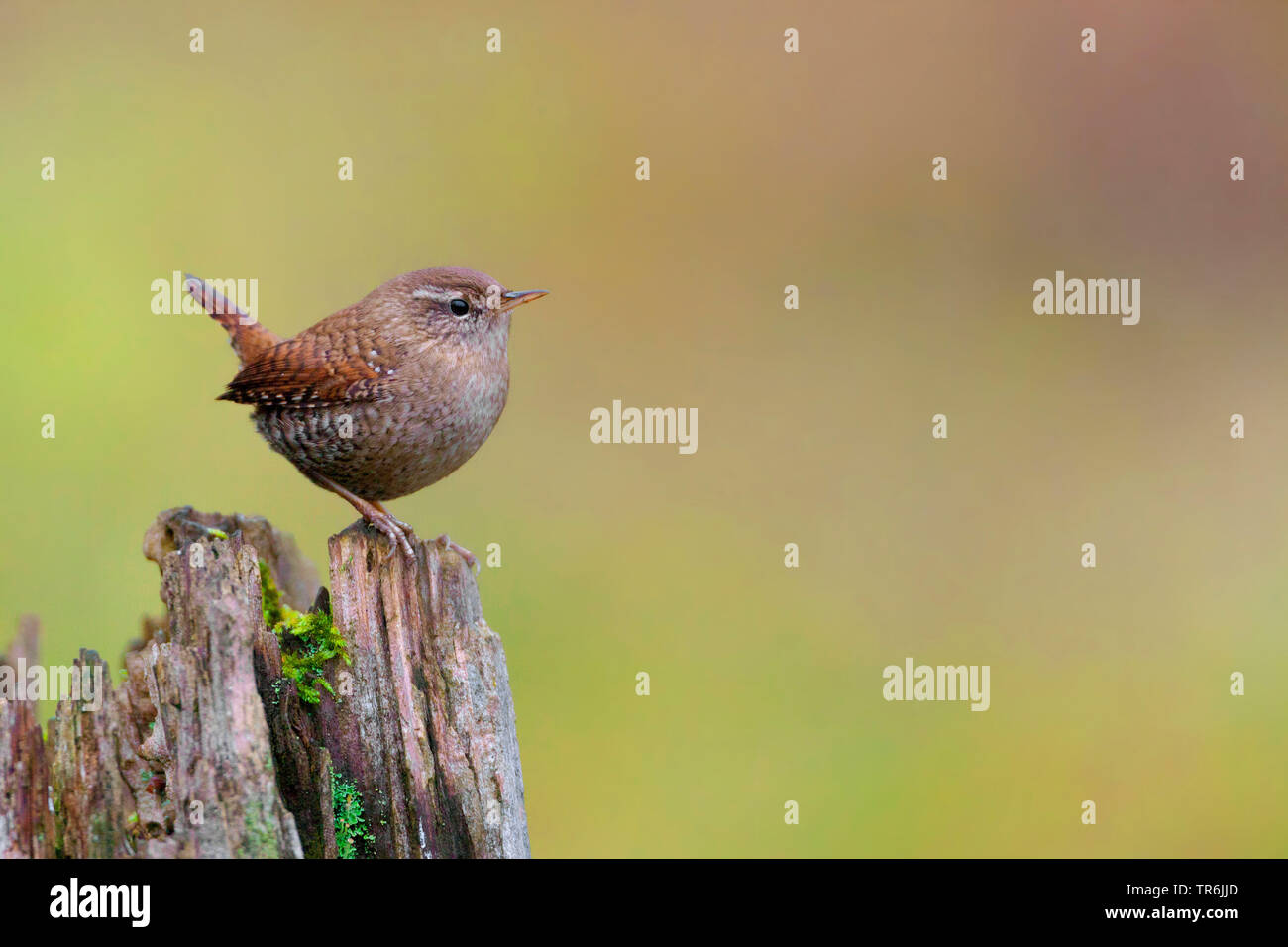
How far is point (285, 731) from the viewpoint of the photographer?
4.09 m

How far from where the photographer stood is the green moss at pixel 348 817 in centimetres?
407

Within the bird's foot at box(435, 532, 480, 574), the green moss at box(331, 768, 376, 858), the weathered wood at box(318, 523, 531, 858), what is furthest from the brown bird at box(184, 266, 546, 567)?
the green moss at box(331, 768, 376, 858)

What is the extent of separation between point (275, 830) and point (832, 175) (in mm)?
13393

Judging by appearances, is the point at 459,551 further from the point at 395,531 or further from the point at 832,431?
the point at 832,431

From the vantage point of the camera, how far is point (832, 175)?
621 inches

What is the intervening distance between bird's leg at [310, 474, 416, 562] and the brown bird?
1cm

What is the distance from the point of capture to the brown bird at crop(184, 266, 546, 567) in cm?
539

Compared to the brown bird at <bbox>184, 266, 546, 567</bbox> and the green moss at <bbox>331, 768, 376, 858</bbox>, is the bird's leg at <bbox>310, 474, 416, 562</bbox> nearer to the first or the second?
the brown bird at <bbox>184, 266, 546, 567</bbox>

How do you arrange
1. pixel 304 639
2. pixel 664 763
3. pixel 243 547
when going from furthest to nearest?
1. pixel 664 763
2. pixel 304 639
3. pixel 243 547

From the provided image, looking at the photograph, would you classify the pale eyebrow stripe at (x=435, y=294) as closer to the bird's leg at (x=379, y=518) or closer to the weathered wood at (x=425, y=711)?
the bird's leg at (x=379, y=518)

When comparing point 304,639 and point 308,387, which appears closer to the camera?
point 304,639

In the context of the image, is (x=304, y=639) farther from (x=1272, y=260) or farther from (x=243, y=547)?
(x=1272, y=260)

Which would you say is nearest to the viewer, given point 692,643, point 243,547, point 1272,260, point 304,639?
point 243,547

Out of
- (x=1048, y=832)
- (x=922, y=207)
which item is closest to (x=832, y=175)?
(x=922, y=207)
